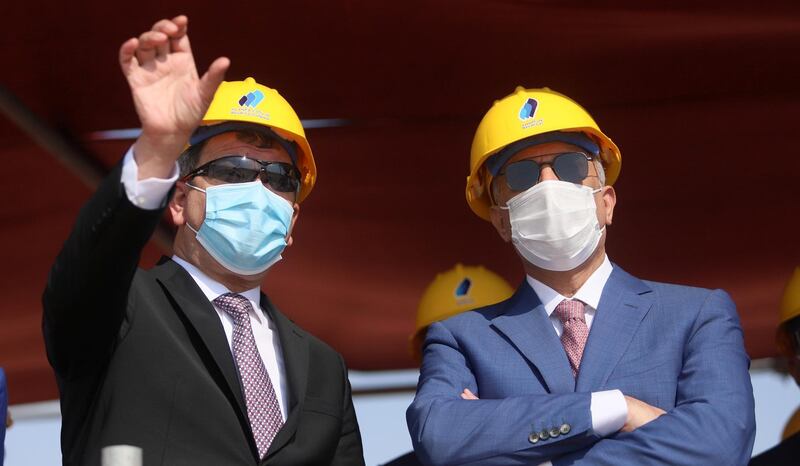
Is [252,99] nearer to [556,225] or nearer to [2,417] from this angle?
[556,225]

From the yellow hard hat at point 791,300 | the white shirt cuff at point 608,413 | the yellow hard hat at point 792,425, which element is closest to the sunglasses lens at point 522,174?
the white shirt cuff at point 608,413

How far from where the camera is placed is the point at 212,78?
11.1ft

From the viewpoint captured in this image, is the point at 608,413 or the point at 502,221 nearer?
the point at 608,413

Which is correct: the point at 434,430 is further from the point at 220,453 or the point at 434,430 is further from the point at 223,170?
the point at 223,170

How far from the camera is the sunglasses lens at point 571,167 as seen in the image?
14.4 feet

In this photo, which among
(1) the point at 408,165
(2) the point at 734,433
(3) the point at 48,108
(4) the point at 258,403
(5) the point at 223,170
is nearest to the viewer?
(2) the point at 734,433

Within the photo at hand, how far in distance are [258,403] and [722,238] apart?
3.45 meters

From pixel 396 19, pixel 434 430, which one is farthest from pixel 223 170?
pixel 396 19

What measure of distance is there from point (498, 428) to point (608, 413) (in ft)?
1.00

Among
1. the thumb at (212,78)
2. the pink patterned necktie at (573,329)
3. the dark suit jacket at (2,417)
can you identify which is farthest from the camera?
the pink patterned necktie at (573,329)

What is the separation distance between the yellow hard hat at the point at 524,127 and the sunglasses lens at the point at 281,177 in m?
0.68

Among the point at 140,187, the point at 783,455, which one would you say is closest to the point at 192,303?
the point at 140,187

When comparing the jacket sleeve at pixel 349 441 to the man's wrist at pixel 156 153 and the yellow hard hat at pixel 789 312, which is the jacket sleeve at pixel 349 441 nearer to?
the man's wrist at pixel 156 153

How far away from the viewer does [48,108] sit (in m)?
6.02
